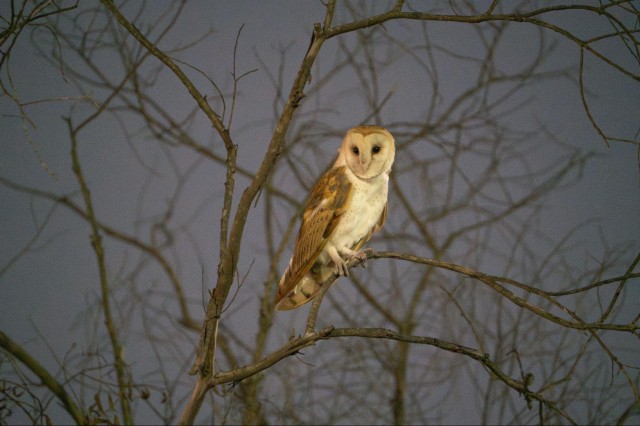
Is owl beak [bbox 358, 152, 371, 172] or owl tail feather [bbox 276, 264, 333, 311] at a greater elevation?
owl beak [bbox 358, 152, 371, 172]

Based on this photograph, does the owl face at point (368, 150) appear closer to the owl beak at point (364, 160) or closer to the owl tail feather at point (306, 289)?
the owl beak at point (364, 160)

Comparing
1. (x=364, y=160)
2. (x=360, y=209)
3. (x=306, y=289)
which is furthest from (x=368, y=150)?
(x=306, y=289)

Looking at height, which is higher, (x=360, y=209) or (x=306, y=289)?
(x=360, y=209)

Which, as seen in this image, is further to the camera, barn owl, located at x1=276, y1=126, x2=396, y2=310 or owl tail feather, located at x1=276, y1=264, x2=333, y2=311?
owl tail feather, located at x1=276, y1=264, x2=333, y2=311

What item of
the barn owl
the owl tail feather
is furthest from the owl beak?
the owl tail feather

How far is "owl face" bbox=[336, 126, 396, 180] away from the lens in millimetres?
1610

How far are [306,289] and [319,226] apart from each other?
0.62 feet

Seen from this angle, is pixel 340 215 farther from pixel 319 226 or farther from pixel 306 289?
pixel 306 289

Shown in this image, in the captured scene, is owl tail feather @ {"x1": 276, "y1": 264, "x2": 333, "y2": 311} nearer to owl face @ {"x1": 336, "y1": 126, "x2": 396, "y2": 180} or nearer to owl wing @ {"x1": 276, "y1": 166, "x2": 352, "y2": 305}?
owl wing @ {"x1": 276, "y1": 166, "x2": 352, "y2": 305}

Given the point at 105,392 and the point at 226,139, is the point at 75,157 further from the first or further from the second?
the point at 105,392

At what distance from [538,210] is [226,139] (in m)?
1.34

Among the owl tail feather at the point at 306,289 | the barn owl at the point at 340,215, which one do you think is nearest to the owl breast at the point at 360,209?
the barn owl at the point at 340,215

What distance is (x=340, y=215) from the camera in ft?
5.65

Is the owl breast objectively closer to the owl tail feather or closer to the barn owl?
the barn owl
